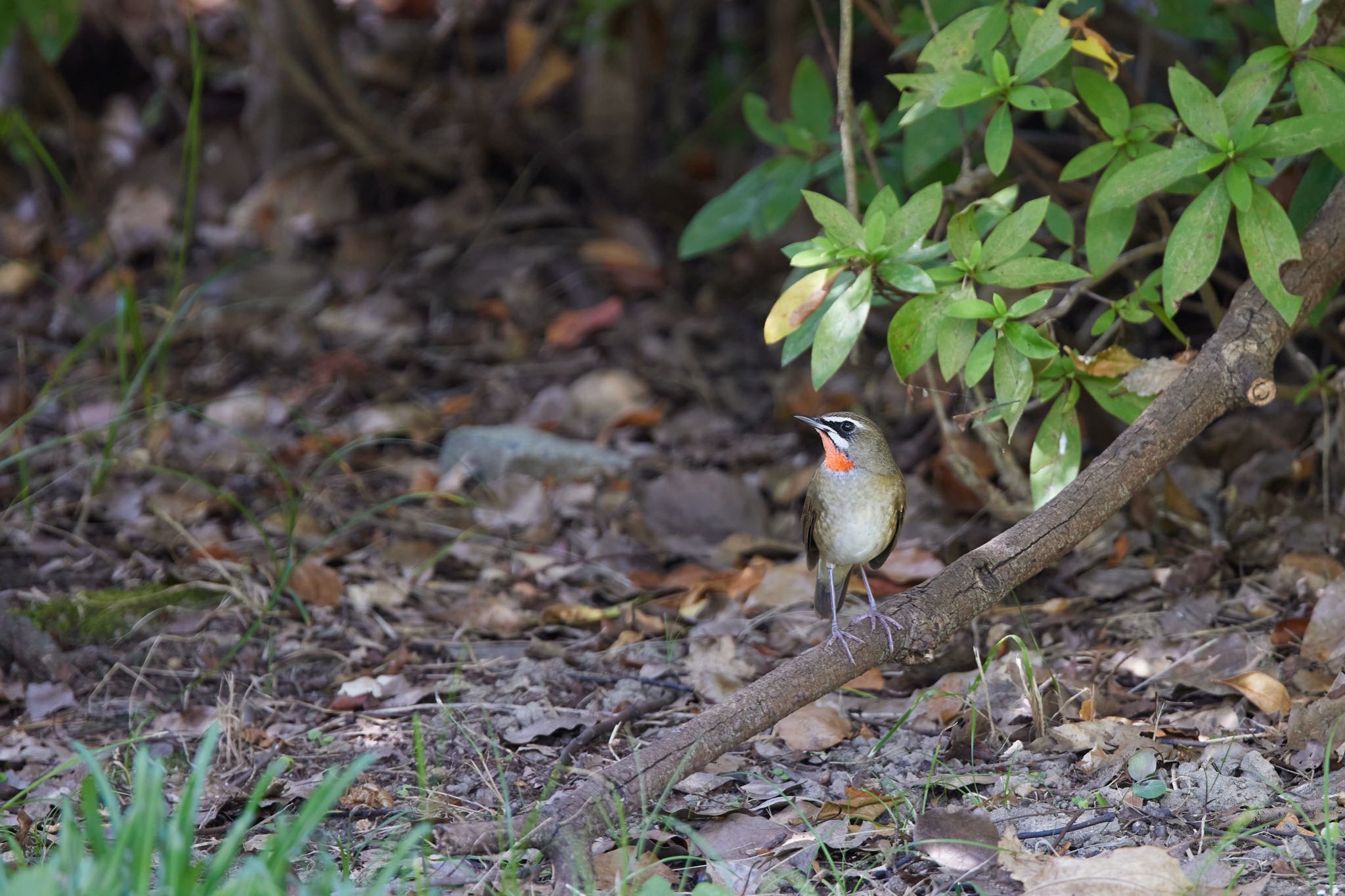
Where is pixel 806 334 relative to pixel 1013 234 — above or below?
below

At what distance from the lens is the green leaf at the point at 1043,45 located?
358 cm

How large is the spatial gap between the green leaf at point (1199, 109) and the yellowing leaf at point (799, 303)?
1052mm

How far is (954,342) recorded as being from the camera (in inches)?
146

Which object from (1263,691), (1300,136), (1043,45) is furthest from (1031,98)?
(1263,691)

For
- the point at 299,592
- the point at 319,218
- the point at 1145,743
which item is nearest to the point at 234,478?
the point at 299,592

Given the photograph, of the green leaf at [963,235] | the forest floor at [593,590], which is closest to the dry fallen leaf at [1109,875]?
the forest floor at [593,590]

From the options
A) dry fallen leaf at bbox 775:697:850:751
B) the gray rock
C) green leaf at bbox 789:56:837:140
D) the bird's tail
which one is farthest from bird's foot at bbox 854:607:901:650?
the gray rock

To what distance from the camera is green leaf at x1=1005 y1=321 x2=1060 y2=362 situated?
3.61 meters

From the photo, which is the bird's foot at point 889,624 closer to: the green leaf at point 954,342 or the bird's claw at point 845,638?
the bird's claw at point 845,638

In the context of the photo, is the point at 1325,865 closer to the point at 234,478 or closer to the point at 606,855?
the point at 606,855

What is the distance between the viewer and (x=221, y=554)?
5.54 metres

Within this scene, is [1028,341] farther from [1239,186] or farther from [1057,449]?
[1239,186]

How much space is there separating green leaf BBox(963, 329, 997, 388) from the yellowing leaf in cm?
46

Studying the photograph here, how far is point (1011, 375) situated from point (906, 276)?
0.44m
